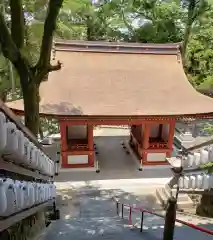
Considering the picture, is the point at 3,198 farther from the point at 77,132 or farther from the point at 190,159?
the point at 77,132

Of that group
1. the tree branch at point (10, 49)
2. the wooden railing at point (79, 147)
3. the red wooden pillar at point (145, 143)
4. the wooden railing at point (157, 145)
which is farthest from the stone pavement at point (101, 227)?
the tree branch at point (10, 49)

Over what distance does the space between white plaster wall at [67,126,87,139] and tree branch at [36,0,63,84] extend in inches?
268

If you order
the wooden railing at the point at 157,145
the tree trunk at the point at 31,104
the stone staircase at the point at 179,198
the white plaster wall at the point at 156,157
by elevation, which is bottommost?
the stone staircase at the point at 179,198

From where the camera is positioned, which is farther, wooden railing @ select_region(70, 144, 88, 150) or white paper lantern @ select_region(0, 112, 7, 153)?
wooden railing @ select_region(70, 144, 88, 150)

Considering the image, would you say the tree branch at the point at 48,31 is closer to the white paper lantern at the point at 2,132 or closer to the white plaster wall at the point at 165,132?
the white paper lantern at the point at 2,132

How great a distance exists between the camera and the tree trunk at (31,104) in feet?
22.2

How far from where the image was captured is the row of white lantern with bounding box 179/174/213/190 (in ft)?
19.2

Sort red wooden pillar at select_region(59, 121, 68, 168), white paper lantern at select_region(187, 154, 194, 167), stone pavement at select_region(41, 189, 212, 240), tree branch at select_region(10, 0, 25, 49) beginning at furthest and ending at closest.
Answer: red wooden pillar at select_region(59, 121, 68, 168)
tree branch at select_region(10, 0, 25, 49)
white paper lantern at select_region(187, 154, 194, 167)
stone pavement at select_region(41, 189, 212, 240)

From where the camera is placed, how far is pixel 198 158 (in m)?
6.01

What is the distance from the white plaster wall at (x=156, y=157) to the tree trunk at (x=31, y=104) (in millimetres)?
7088

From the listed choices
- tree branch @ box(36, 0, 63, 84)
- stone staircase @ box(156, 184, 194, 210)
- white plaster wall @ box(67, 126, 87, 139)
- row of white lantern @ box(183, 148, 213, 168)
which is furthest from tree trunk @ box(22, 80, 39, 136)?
white plaster wall @ box(67, 126, 87, 139)

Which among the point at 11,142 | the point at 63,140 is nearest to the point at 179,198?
the point at 63,140

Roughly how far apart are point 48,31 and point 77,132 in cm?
767

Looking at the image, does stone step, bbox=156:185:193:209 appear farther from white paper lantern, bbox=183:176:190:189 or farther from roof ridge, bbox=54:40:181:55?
roof ridge, bbox=54:40:181:55
